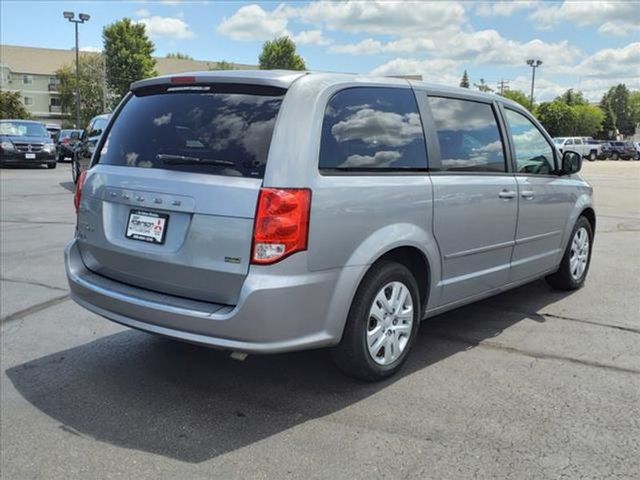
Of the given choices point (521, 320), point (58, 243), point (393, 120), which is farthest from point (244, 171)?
point (58, 243)

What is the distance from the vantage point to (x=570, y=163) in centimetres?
565

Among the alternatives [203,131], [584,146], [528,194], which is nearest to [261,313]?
[203,131]

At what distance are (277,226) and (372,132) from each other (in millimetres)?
992

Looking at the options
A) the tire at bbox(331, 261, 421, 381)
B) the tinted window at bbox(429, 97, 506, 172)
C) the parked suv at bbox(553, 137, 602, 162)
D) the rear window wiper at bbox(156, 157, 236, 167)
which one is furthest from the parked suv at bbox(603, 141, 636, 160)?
the rear window wiper at bbox(156, 157, 236, 167)

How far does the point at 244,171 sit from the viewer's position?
3.26 meters

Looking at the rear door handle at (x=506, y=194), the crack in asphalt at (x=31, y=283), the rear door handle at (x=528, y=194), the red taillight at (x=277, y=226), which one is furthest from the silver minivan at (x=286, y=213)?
the crack in asphalt at (x=31, y=283)

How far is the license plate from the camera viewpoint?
11.2 ft

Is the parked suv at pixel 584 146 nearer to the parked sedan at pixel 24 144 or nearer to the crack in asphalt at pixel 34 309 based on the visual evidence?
the parked sedan at pixel 24 144

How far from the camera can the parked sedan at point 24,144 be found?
70.0 feet

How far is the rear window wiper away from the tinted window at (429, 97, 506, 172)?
1.59m

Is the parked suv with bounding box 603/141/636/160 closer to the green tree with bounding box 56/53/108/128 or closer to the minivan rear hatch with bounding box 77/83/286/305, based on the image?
the green tree with bounding box 56/53/108/128

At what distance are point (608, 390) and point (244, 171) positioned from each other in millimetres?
2561

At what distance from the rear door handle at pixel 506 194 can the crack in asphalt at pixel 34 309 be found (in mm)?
3953

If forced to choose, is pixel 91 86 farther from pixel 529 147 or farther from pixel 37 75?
pixel 529 147
